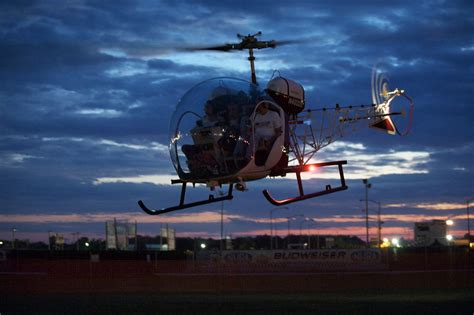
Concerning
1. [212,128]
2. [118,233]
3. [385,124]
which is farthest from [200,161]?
[118,233]

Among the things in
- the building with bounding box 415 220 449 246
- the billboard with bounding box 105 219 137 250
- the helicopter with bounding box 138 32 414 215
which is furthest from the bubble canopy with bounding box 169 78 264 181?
the building with bounding box 415 220 449 246

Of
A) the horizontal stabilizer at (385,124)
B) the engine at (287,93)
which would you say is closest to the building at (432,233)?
the horizontal stabilizer at (385,124)

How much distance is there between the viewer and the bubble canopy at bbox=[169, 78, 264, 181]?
1823 centimetres

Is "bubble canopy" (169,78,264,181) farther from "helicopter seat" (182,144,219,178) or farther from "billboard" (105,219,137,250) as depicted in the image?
"billboard" (105,219,137,250)

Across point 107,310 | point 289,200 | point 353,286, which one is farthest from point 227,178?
point 353,286

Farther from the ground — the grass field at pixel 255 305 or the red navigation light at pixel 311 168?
the red navigation light at pixel 311 168

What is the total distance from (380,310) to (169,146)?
7.98 meters

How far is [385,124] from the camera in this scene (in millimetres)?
23719

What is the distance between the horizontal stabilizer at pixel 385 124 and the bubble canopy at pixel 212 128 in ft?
20.6

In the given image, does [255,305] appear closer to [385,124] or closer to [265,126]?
[385,124]

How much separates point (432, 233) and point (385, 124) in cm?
8195

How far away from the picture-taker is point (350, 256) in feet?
176

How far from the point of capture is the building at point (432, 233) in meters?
101

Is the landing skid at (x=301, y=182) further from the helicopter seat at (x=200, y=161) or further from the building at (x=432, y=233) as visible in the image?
the building at (x=432, y=233)
